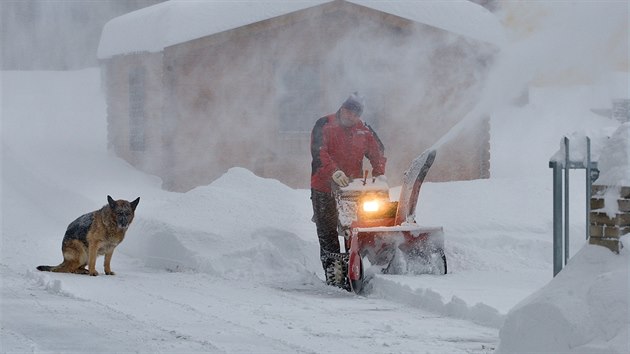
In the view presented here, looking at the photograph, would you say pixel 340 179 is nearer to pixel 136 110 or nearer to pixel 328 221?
pixel 328 221

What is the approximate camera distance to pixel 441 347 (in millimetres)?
8570

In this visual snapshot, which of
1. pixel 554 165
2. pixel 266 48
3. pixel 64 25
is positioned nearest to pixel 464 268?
pixel 554 165

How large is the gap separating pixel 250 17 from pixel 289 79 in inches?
61.2

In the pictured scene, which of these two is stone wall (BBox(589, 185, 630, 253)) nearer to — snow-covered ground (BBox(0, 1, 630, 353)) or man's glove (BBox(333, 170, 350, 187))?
snow-covered ground (BBox(0, 1, 630, 353))

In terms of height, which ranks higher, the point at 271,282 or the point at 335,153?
the point at 335,153

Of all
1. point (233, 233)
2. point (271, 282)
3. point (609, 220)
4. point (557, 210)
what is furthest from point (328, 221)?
point (609, 220)

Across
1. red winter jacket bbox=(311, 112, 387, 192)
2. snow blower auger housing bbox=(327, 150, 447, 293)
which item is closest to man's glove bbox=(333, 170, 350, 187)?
snow blower auger housing bbox=(327, 150, 447, 293)

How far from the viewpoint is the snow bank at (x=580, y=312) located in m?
6.87

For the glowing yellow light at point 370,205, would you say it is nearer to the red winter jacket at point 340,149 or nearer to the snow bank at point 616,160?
the red winter jacket at point 340,149

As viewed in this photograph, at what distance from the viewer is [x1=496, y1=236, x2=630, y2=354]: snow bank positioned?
6.87 meters

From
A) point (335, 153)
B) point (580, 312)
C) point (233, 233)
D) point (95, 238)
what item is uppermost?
point (335, 153)

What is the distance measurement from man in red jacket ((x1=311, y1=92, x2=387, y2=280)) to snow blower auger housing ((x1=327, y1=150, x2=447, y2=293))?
1.87 ft

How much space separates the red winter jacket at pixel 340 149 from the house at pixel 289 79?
37.4 ft

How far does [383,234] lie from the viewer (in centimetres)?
1216
